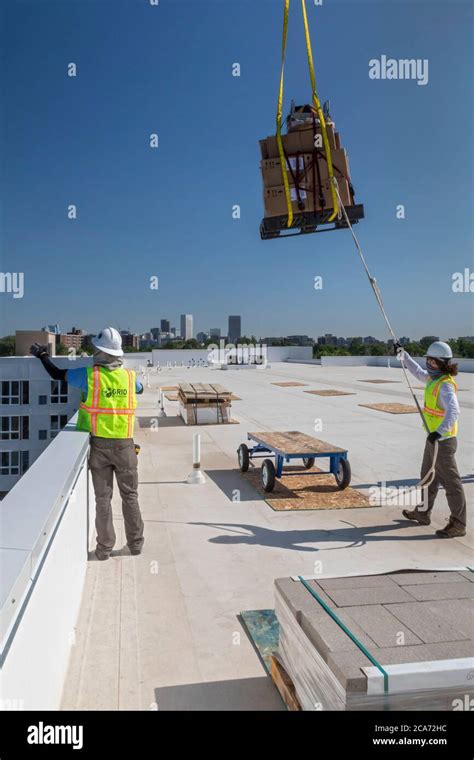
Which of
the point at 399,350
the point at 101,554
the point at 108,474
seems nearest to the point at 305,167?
the point at 399,350

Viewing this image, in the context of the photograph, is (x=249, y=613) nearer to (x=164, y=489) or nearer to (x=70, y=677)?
(x=70, y=677)

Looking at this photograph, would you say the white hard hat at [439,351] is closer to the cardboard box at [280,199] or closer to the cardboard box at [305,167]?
the cardboard box at [280,199]

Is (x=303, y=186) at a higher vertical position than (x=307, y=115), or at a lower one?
lower

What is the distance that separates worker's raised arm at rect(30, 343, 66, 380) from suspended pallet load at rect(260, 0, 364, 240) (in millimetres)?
3994

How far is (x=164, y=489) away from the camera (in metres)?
8.12

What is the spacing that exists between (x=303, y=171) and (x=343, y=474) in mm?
4411

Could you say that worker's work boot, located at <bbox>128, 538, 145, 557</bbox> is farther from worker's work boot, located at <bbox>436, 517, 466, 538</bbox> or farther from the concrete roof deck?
worker's work boot, located at <bbox>436, 517, 466, 538</bbox>

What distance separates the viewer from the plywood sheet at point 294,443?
7895 mm

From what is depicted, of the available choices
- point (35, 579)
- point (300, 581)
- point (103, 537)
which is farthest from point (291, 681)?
point (103, 537)

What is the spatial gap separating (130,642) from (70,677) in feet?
1.72

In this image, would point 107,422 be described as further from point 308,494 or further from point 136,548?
point 308,494

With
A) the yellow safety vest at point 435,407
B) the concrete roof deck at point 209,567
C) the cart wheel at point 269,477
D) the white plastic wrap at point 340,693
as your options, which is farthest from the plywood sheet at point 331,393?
the white plastic wrap at point 340,693

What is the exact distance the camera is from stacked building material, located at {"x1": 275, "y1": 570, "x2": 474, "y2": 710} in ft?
8.20

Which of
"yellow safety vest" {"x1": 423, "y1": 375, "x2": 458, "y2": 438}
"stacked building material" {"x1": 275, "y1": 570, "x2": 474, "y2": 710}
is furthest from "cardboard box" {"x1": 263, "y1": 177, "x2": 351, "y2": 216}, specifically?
"stacked building material" {"x1": 275, "y1": 570, "x2": 474, "y2": 710}
